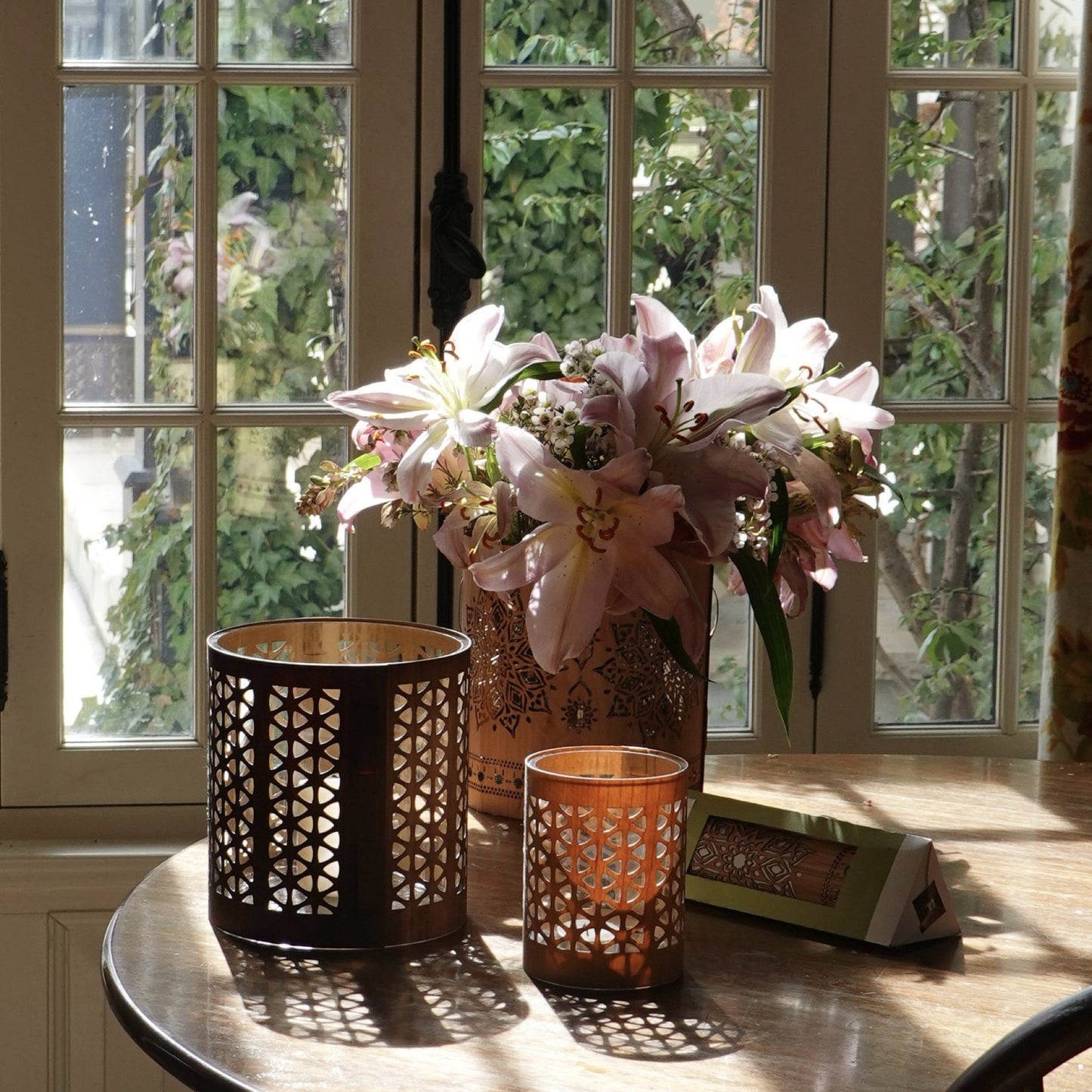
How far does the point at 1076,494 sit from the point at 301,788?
134cm

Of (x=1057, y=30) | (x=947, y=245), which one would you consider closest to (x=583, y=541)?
(x=947, y=245)

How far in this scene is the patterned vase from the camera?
1106 millimetres

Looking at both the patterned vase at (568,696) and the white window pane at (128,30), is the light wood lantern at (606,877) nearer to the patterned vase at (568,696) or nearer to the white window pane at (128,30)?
the patterned vase at (568,696)

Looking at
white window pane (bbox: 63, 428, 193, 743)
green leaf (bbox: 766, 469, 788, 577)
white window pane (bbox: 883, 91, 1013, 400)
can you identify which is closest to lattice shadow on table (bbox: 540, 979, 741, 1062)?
green leaf (bbox: 766, 469, 788, 577)

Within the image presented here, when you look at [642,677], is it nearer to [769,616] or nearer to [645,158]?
[769,616]

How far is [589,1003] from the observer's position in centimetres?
85

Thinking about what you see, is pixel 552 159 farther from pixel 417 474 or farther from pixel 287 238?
pixel 417 474

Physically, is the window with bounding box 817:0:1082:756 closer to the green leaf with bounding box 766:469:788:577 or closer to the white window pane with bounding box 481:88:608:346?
the white window pane with bounding box 481:88:608:346

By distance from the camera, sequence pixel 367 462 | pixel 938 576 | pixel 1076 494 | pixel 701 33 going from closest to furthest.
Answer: pixel 367 462 < pixel 1076 494 < pixel 701 33 < pixel 938 576

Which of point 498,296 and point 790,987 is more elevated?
point 498,296

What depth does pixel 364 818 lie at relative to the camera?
906 millimetres

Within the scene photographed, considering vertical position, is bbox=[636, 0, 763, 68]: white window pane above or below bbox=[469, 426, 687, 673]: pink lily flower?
above

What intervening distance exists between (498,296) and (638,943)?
1.33 metres

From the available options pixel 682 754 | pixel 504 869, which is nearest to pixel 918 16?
pixel 682 754
